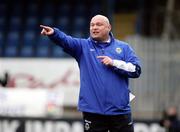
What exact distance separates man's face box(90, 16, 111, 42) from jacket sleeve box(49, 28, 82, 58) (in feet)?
0.69

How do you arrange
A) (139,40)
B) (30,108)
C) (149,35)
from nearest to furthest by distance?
(30,108)
(139,40)
(149,35)

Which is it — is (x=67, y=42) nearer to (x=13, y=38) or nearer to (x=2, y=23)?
(x=13, y=38)

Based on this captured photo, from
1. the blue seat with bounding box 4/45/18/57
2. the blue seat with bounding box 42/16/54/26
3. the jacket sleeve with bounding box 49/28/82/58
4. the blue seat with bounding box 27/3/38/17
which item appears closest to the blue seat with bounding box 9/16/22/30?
the blue seat with bounding box 27/3/38/17

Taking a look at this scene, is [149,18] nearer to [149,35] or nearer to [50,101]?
[149,35]

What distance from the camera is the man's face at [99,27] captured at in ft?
23.1

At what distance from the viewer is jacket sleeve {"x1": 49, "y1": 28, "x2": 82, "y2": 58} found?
7.00m

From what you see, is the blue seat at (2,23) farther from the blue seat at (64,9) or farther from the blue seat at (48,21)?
the blue seat at (64,9)

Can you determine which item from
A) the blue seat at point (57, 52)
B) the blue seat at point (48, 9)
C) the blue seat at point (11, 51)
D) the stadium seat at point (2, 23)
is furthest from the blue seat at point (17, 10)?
the blue seat at point (57, 52)

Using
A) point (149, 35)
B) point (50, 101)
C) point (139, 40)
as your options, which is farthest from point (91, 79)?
point (149, 35)

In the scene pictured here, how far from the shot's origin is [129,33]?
20.4m

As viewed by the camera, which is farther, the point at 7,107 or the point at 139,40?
the point at 139,40

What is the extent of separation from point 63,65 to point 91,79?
36.3 ft

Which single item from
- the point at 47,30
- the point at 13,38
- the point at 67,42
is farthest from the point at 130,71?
the point at 13,38

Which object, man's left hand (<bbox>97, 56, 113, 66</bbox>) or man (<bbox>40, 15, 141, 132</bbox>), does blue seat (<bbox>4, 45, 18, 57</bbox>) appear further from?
man's left hand (<bbox>97, 56, 113, 66</bbox>)
